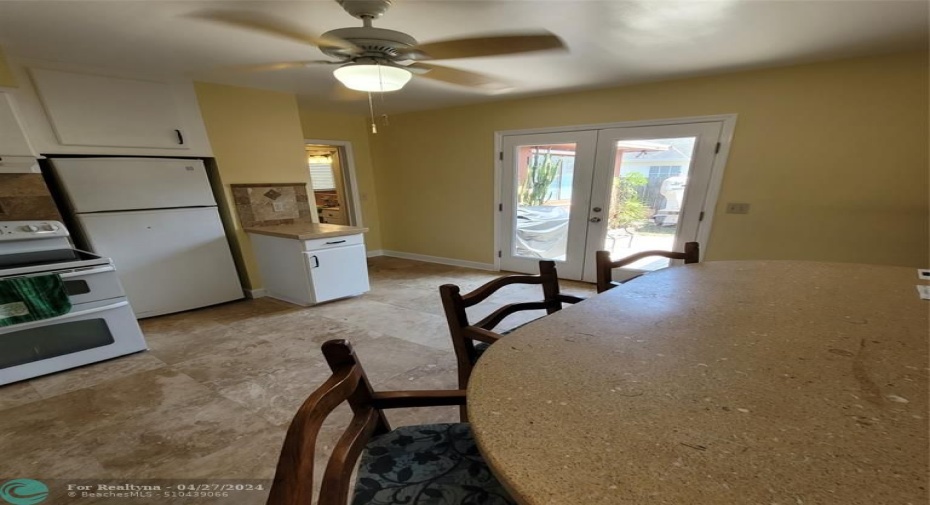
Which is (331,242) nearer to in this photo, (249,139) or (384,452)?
(249,139)

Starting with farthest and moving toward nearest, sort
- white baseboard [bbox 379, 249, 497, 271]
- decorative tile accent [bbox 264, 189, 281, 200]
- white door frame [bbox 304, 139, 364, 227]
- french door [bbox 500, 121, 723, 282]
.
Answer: white door frame [bbox 304, 139, 364, 227]
white baseboard [bbox 379, 249, 497, 271]
decorative tile accent [bbox 264, 189, 281, 200]
french door [bbox 500, 121, 723, 282]

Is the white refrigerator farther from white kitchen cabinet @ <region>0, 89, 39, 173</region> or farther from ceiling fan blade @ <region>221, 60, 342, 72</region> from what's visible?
ceiling fan blade @ <region>221, 60, 342, 72</region>

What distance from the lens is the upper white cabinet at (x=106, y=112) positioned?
222cm

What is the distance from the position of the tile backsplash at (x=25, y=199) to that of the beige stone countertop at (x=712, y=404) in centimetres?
350

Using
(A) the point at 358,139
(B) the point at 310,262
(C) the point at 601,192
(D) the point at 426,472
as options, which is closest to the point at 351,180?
(A) the point at 358,139

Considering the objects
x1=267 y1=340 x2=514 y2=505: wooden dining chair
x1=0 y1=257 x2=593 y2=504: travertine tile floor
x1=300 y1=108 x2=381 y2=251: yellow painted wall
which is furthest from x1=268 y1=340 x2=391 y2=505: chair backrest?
x1=300 y1=108 x2=381 y2=251: yellow painted wall

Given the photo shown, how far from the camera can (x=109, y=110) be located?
245 cm

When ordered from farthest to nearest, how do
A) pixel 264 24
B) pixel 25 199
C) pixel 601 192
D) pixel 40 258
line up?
pixel 601 192 < pixel 25 199 < pixel 40 258 < pixel 264 24

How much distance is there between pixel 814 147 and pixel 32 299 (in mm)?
5410

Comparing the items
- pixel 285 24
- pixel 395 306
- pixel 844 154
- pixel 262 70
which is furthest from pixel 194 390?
pixel 844 154

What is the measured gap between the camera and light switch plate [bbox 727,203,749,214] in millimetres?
2732

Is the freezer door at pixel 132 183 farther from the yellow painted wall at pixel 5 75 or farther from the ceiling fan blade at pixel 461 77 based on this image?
the ceiling fan blade at pixel 461 77

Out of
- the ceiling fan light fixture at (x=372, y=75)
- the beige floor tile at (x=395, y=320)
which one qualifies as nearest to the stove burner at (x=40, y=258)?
the beige floor tile at (x=395, y=320)

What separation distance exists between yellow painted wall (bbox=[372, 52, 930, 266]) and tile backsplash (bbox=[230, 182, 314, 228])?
2762mm
